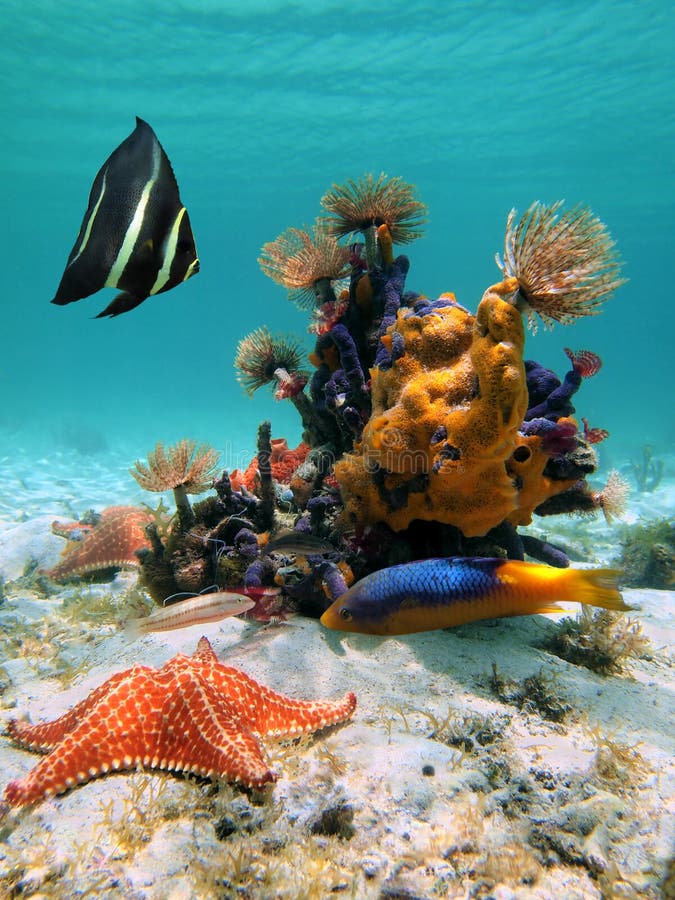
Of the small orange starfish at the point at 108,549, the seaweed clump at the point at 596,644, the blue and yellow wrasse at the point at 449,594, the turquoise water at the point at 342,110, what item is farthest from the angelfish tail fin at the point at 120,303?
the turquoise water at the point at 342,110

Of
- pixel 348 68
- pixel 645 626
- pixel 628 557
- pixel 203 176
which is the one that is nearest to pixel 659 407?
pixel 348 68

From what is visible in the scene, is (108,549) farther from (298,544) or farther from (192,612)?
(298,544)

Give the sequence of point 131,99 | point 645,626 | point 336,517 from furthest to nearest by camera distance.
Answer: point 131,99 → point 645,626 → point 336,517

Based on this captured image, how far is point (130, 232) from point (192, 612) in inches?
85.3

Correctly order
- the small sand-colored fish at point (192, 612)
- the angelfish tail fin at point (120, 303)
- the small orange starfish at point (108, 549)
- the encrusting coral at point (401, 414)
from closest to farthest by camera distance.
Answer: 1. the angelfish tail fin at point (120, 303)
2. the encrusting coral at point (401, 414)
3. the small sand-colored fish at point (192, 612)
4. the small orange starfish at point (108, 549)

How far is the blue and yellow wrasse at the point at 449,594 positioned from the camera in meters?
2.67

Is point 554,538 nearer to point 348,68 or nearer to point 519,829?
point 519,829

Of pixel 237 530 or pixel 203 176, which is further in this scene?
pixel 203 176

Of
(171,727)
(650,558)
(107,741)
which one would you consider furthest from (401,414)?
(650,558)

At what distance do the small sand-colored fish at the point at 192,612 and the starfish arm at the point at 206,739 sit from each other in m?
0.61

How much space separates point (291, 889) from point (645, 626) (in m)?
3.83

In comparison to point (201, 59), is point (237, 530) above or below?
below

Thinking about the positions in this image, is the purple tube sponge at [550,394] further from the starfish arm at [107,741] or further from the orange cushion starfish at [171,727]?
the starfish arm at [107,741]

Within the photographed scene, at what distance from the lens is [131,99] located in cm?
3125
